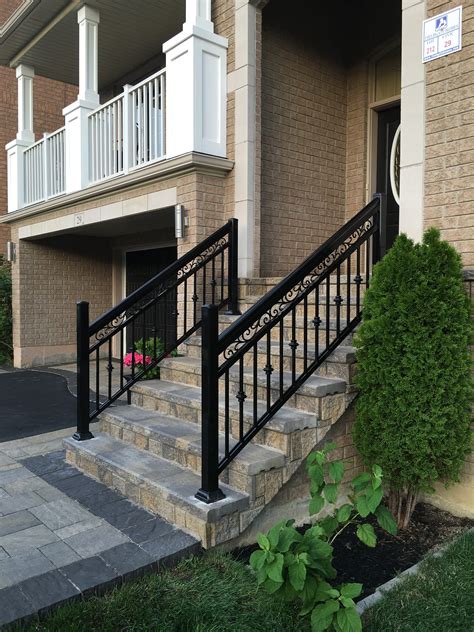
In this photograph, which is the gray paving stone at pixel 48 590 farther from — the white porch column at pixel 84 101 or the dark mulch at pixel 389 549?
the white porch column at pixel 84 101

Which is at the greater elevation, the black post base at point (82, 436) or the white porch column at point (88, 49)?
the white porch column at point (88, 49)

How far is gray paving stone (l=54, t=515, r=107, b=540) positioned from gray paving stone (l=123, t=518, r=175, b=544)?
198mm

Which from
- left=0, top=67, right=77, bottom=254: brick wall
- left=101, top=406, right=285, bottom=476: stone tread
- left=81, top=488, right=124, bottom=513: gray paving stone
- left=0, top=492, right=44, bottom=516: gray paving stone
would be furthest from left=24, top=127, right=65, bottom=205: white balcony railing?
left=81, top=488, right=124, bottom=513: gray paving stone

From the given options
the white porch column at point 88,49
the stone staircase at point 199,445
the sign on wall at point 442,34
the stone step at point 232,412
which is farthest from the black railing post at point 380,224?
the white porch column at point 88,49

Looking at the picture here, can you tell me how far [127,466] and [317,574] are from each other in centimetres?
165

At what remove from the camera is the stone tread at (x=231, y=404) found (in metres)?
3.09

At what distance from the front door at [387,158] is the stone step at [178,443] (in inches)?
134

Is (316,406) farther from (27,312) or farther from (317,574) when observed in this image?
(27,312)

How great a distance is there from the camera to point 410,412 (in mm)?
2924

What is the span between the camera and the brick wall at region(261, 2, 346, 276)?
5449mm

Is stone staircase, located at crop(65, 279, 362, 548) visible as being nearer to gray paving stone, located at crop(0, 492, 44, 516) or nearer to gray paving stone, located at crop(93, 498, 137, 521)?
gray paving stone, located at crop(93, 498, 137, 521)

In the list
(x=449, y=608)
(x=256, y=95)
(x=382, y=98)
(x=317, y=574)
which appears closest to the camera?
(x=317, y=574)

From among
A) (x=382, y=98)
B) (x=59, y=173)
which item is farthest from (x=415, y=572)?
(x=59, y=173)

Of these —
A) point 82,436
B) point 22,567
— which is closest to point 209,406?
point 22,567
